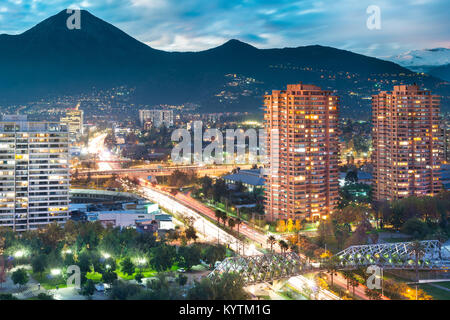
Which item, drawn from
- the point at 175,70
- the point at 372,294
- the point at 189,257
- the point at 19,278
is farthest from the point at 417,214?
the point at 175,70

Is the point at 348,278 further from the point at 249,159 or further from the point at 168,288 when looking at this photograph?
the point at 249,159

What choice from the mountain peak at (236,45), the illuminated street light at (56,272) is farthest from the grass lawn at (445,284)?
the mountain peak at (236,45)

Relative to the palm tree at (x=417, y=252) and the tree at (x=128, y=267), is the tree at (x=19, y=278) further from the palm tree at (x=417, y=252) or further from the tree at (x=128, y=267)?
the palm tree at (x=417, y=252)

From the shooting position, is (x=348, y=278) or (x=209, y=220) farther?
(x=209, y=220)

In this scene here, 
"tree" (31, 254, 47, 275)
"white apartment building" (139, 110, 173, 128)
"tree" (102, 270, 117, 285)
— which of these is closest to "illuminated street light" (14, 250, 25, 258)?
"tree" (31, 254, 47, 275)

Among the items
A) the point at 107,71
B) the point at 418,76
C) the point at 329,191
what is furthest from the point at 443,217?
the point at 107,71

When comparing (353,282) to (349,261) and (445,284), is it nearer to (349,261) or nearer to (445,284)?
(349,261)
